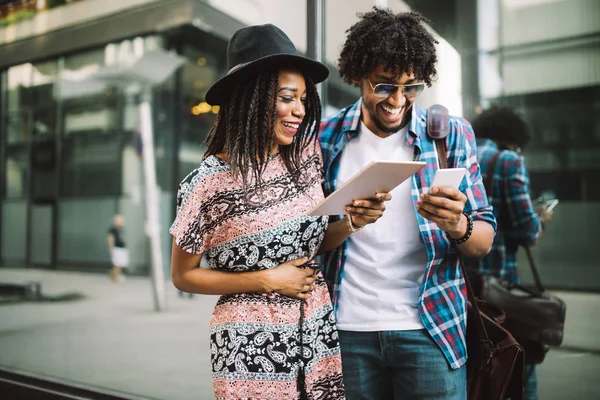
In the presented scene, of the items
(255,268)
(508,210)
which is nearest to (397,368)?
(255,268)

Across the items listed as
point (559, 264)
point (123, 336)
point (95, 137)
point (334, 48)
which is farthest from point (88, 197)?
point (559, 264)

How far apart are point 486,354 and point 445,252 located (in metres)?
0.36

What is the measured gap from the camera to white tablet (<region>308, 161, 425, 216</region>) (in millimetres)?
1521

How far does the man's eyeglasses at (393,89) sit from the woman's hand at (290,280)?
2.03ft

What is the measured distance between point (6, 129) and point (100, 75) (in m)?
1.20

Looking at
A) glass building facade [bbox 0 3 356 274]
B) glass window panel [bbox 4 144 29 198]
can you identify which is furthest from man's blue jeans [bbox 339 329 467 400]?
glass window panel [bbox 4 144 29 198]

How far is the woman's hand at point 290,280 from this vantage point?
1849mm

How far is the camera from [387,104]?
6.38ft

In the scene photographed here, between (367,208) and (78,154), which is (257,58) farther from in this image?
(78,154)

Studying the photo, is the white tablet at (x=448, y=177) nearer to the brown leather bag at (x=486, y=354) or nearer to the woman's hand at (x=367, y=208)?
the woman's hand at (x=367, y=208)

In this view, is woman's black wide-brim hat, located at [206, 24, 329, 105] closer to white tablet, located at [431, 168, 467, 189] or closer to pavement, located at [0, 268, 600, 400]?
white tablet, located at [431, 168, 467, 189]

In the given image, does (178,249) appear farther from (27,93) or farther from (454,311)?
(27,93)

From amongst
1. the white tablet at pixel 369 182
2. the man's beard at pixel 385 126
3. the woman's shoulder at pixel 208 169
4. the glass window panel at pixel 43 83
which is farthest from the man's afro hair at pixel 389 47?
the glass window panel at pixel 43 83

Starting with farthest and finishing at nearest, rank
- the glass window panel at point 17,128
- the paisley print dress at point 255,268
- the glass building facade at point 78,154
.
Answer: the glass window panel at point 17,128
the glass building facade at point 78,154
the paisley print dress at point 255,268
